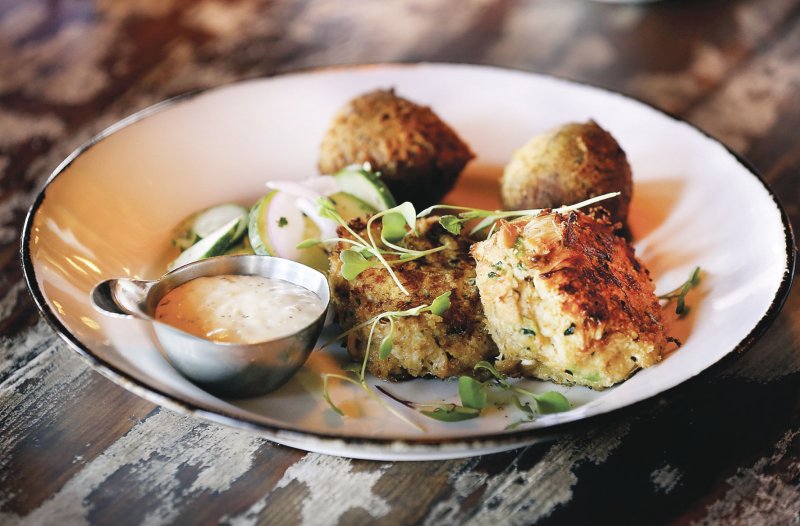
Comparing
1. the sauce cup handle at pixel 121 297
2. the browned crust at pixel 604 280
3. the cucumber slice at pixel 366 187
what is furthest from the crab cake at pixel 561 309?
the sauce cup handle at pixel 121 297

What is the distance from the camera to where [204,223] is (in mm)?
3182

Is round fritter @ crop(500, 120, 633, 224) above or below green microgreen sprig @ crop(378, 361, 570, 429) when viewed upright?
above

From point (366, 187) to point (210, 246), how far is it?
2.12 ft

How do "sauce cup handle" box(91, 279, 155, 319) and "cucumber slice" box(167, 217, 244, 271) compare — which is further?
"cucumber slice" box(167, 217, 244, 271)

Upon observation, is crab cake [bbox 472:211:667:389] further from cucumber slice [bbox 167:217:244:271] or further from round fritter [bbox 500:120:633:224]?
cucumber slice [bbox 167:217:244:271]

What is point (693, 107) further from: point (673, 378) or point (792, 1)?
point (673, 378)

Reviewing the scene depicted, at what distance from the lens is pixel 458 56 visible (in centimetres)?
479

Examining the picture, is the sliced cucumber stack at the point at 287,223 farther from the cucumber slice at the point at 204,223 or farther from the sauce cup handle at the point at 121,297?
the sauce cup handle at the point at 121,297

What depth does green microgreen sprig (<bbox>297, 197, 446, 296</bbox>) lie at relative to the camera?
8.18 feet

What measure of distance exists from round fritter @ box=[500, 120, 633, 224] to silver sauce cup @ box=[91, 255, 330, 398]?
0.98m

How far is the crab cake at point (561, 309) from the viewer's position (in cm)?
218

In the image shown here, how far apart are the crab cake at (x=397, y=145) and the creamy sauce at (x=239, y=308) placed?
828 mm

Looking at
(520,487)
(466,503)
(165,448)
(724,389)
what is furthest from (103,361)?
(724,389)

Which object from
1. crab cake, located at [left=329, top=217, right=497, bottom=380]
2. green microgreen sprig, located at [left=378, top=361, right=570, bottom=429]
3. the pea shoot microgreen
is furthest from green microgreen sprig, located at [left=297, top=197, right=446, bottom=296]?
the pea shoot microgreen
